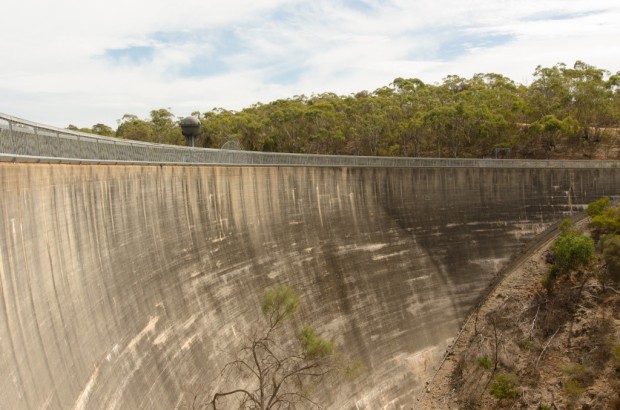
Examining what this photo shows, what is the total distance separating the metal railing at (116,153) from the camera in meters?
11.3

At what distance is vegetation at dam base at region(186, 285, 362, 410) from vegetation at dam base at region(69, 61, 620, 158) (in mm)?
24495

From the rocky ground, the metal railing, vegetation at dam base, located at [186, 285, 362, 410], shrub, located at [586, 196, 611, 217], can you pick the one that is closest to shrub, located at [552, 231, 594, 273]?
the rocky ground

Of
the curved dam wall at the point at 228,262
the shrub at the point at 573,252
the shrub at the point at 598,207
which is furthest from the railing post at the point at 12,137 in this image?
the shrub at the point at 598,207

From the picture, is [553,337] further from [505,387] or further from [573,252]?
[573,252]

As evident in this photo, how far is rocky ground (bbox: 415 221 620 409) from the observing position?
72.7ft

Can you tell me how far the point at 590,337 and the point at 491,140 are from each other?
80.5ft

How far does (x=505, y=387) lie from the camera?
23.1m

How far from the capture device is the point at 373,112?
157 feet

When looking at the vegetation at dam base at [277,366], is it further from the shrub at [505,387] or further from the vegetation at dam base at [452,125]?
the vegetation at dam base at [452,125]

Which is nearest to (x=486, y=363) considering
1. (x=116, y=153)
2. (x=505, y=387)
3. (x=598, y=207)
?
(x=505, y=387)

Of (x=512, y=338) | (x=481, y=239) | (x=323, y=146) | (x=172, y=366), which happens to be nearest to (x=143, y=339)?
(x=172, y=366)

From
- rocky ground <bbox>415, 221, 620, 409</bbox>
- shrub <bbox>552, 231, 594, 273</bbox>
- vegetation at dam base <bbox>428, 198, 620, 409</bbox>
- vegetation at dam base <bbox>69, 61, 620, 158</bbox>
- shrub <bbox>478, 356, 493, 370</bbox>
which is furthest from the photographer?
vegetation at dam base <bbox>69, 61, 620, 158</bbox>

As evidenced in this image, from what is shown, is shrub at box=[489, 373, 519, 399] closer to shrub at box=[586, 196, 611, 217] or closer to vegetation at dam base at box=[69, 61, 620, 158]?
shrub at box=[586, 196, 611, 217]

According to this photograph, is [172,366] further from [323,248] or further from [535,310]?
[535,310]
